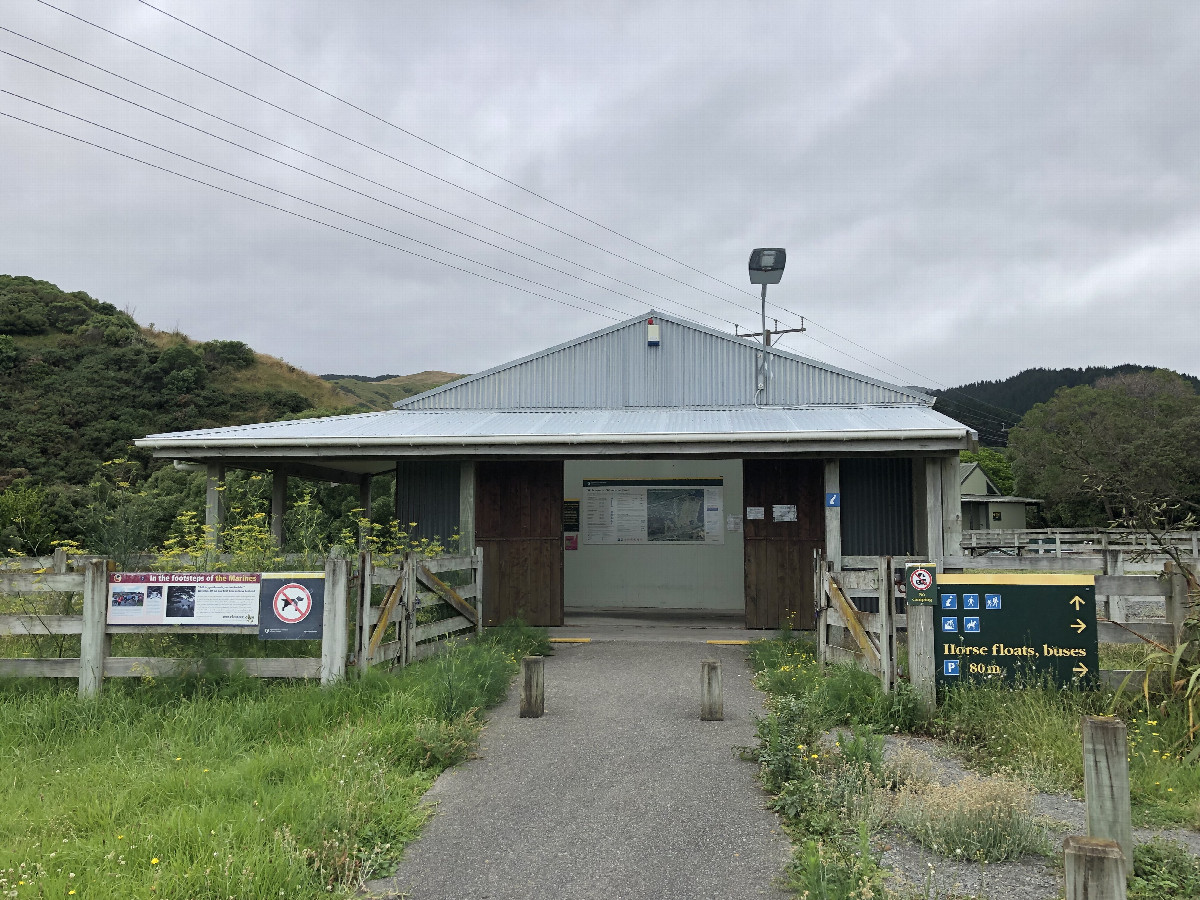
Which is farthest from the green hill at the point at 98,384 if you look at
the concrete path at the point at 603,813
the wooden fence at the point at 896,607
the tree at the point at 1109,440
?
the tree at the point at 1109,440

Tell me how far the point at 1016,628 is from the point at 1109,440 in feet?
164

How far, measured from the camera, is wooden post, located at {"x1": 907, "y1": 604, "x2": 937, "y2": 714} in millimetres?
6805

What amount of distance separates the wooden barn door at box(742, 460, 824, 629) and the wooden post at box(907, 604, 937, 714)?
5697mm

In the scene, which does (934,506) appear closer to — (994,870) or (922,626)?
(922,626)

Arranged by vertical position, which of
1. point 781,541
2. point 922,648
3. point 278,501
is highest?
point 278,501

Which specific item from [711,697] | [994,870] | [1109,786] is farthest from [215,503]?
[1109,786]

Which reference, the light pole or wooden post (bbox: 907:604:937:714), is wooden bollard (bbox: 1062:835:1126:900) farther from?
the light pole

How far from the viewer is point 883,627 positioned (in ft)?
23.3

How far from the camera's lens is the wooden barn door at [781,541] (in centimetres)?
1259

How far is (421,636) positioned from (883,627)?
445cm

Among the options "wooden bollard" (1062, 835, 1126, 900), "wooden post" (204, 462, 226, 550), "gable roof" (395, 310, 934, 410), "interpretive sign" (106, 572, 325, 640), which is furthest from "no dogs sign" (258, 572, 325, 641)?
"gable roof" (395, 310, 934, 410)

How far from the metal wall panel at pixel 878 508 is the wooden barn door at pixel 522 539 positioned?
416cm

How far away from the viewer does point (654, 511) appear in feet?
49.1

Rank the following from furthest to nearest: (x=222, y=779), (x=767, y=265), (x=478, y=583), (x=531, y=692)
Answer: (x=767, y=265), (x=478, y=583), (x=531, y=692), (x=222, y=779)
